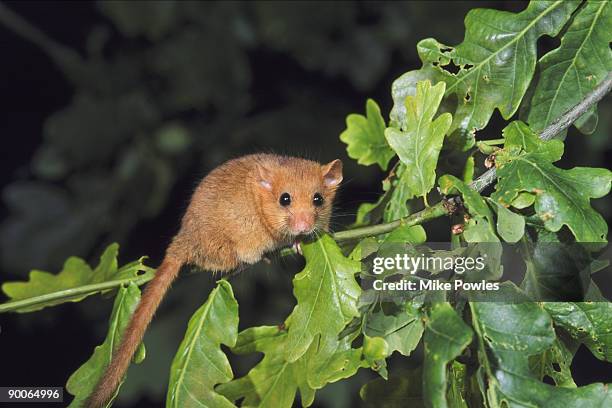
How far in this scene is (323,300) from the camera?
5.88ft

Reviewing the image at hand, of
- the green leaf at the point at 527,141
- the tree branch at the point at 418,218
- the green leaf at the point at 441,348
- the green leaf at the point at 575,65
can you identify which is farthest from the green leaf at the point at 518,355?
the green leaf at the point at 575,65

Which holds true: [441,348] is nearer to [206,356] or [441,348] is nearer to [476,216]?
[476,216]

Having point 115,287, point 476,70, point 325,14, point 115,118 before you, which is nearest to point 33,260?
point 115,118

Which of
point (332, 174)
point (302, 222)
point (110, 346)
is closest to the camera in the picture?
point (110, 346)

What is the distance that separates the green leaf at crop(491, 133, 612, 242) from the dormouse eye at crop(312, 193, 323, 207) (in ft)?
2.47

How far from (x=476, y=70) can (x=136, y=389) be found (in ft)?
9.91

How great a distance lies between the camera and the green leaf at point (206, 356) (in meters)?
1.85

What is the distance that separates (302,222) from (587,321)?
2.60 ft

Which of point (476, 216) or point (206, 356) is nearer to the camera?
point (476, 216)

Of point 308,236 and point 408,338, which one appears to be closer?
point 408,338

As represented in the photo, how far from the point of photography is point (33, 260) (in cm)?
460

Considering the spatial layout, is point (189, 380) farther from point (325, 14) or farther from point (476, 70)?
point (325, 14)

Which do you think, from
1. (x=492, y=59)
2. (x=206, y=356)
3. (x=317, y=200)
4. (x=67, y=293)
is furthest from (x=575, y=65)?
(x=67, y=293)

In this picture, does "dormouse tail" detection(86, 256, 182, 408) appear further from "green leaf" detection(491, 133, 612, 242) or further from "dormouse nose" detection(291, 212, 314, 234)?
"green leaf" detection(491, 133, 612, 242)
